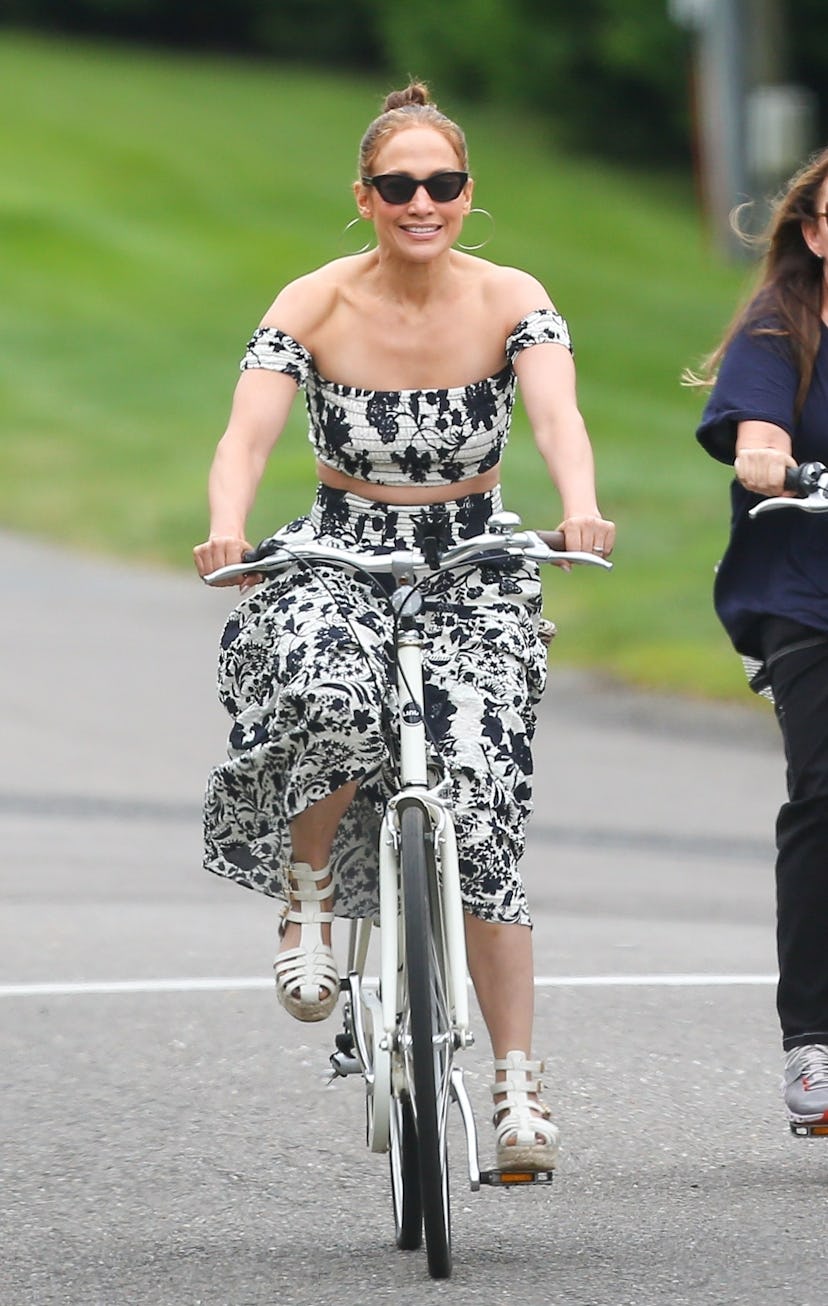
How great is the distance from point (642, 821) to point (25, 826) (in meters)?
2.52

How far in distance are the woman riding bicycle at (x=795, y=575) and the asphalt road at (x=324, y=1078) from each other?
36 cm

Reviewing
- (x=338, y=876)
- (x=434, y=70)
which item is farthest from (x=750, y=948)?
(x=434, y=70)

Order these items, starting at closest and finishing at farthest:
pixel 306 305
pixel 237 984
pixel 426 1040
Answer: pixel 426 1040 < pixel 306 305 < pixel 237 984

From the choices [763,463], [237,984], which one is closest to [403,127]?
[763,463]

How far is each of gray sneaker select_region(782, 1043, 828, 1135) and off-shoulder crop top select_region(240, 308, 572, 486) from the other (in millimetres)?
1377

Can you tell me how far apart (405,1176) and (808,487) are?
4.92ft

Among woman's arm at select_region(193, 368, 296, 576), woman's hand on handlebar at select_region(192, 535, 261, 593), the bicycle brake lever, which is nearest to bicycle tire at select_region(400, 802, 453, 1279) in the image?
woman's hand on handlebar at select_region(192, 535, 261, 593)

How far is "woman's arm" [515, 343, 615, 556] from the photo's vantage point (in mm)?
4812

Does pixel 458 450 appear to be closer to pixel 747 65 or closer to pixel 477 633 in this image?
pixel 477 633

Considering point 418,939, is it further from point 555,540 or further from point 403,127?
point 403,127

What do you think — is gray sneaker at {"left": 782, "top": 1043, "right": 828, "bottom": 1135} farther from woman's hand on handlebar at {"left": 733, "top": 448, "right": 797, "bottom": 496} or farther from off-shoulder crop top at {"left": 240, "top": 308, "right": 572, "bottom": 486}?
off-shoulder crop top at {"left": 240, "top": 308, "right": 572, "bottom": 486}

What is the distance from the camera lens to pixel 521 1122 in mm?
4699

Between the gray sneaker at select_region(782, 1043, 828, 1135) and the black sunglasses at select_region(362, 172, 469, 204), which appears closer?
the black sunglasses at select_region(362, 172, 469, 204)

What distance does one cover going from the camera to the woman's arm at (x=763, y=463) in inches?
197
